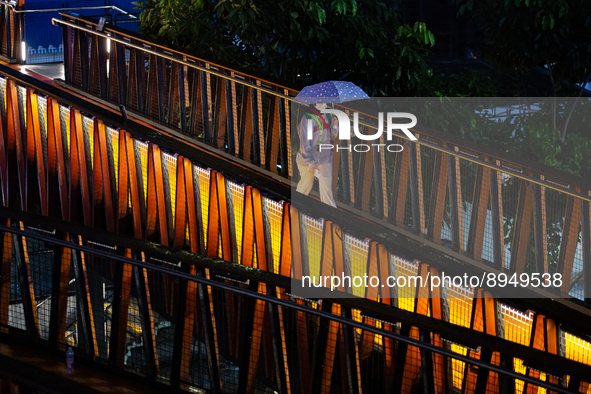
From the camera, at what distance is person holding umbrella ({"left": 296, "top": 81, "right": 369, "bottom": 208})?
6727mm

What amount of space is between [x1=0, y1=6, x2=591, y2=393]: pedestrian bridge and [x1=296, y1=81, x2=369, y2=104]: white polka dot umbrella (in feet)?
1.13

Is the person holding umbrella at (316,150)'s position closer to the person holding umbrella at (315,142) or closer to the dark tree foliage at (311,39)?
the person holding umbrella at (315,142)

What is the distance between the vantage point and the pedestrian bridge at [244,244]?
354cm

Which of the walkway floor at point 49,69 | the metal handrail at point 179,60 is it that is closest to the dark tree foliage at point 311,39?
the metal handrail at point 179,60

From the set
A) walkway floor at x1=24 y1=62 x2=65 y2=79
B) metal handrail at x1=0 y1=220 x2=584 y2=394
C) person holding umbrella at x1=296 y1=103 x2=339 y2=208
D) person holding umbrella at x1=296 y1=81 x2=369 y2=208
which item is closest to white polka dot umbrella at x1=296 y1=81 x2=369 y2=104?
person holding umbrella at x1=296 y1=81 x2=369 y2=208

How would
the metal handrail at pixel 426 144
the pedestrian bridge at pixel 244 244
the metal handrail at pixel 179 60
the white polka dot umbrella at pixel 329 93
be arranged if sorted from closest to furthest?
the pedestrian bridge at pixel 244 244 < the metal handrail at pixel 426 144 < the white polka dot umbrella at pixel 329 93 < the metal handrail at pixel 179 60

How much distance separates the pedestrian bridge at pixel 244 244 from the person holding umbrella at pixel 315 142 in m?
0.35

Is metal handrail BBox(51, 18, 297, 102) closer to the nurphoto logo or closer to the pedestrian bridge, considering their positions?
the pedestrian bridge

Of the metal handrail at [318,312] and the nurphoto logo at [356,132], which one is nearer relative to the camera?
the metal handrail at [318,312]

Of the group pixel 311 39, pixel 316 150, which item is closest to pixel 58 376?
pixel 316 150

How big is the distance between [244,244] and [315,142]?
4.81ft

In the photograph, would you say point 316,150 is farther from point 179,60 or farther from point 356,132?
point 179,60

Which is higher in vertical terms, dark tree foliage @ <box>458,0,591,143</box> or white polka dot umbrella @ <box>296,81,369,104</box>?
dark tree foliage @ <box>458,0,591,143</box>

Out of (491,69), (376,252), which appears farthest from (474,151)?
(491,69)
